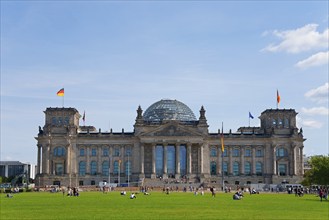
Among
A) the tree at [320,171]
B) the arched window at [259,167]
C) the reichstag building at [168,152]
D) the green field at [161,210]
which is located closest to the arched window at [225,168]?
the reichstag building at [168,152]

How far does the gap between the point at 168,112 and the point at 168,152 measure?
1550cm

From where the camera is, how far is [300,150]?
504 feet

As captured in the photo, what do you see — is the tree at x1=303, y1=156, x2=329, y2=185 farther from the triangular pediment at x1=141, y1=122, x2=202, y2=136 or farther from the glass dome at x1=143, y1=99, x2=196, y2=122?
the glass dome at x1=143, y1=99, x2=196, y2=122

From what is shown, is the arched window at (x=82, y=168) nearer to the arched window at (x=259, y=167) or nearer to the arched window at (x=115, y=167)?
the arched window at (x=115, y=167)

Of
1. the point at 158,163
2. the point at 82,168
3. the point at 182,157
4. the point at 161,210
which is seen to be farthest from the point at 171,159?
the point at 161,210

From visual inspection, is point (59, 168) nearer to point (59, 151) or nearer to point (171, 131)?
point (59, 151)

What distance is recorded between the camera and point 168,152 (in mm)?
153875

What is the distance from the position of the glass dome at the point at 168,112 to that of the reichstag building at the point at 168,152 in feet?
24.8

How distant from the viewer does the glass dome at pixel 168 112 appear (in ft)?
538

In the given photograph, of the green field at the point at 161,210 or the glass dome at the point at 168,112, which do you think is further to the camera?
the glass dome at the point at 168,112

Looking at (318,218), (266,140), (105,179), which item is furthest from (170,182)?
(318,218)

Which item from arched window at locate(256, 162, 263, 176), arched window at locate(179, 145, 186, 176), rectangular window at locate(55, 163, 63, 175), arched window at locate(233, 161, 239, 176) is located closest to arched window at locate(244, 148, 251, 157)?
arched window at locate(256, 162, 263, 176)

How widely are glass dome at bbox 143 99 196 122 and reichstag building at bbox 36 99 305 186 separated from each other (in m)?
7.55

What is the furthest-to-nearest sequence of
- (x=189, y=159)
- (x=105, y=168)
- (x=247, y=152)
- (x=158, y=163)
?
1. (x=247, y=152)
2. (x=105, y=168)
3. (x=158, y=163)
4. (x=189, y=159)
